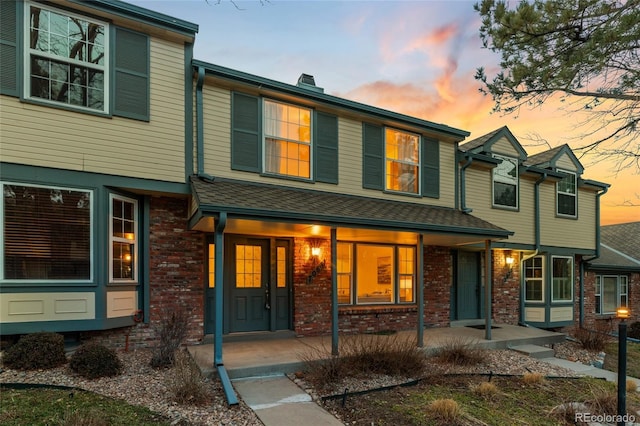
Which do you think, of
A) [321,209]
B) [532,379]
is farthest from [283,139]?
[532,379]

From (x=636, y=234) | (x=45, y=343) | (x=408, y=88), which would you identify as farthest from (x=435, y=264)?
(x=636, y=234)

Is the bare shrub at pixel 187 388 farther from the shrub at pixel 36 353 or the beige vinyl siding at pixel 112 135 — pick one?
the beige vinyl siding at pixel 112 135

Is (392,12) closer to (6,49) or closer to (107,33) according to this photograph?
(107,33)

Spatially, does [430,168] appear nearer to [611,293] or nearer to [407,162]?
[407,162]

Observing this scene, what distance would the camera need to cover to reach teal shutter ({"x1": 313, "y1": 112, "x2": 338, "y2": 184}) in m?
9.00

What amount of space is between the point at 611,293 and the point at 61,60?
64.7ft

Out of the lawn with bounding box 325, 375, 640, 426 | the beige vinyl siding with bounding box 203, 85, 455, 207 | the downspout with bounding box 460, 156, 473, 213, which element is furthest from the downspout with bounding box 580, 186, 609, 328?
the lawn with bounding box 325, 375, 640, 426

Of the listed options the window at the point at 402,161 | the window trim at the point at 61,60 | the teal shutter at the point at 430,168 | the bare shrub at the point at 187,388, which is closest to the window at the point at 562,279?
the teal shutter at the point at 430,168

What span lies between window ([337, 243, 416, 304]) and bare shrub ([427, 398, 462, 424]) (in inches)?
190

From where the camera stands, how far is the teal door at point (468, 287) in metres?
11.5

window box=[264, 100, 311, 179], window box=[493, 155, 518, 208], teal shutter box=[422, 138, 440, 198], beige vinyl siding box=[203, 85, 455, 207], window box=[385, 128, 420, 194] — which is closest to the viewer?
beige vinyl siding box=[203, 85, 455, 207]

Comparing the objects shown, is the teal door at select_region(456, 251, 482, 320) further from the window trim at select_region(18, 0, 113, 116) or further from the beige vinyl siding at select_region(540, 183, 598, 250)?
the window trim at select_region(18, 0, 113, 116)

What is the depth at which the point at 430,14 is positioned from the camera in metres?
9.41

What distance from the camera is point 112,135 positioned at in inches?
268
